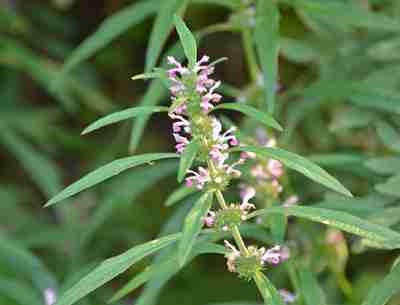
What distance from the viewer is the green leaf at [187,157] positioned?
1.27 meters

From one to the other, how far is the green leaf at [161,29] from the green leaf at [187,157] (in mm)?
602

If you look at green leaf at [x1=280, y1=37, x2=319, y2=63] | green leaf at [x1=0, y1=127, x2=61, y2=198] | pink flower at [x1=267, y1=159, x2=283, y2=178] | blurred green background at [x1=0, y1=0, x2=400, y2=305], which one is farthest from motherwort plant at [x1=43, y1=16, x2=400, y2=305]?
green leaf at [x1=0, y1=127, x2=61, y2=198]

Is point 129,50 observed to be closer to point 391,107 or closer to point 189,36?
point 391,107

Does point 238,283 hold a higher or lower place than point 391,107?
lower

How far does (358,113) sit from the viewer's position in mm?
2416

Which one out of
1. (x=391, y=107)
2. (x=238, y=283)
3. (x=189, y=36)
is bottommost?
(x=238, y=283)

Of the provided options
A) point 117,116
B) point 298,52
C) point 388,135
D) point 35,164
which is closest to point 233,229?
point 117,116

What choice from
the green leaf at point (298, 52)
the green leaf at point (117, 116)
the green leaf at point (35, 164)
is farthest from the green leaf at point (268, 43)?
the green leaf at point (35, 164)

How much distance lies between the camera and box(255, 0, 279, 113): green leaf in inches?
74.9

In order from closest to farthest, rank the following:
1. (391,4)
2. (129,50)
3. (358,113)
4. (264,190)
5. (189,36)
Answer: (189,36) → (264,190) → (358,113) → (391,4) → (129,50)

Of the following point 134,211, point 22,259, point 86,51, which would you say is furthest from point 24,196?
point 86,51

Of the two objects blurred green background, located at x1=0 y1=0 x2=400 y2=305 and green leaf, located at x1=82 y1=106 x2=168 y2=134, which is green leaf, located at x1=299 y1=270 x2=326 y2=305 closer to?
blurred green background, located at x1=0 y1=0 x2=400 y2=305

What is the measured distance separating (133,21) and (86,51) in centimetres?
16

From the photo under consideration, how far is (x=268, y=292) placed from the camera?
1.42 meters
